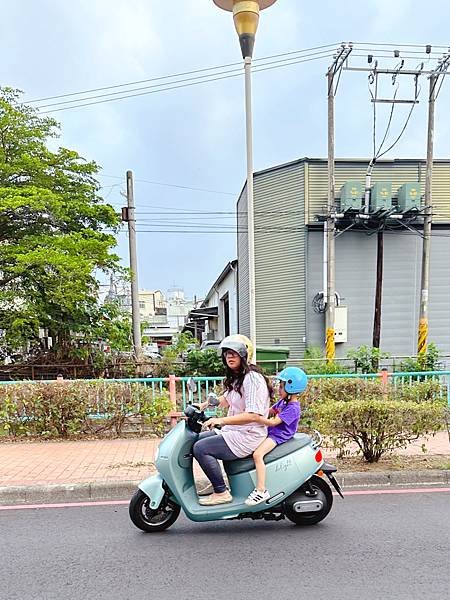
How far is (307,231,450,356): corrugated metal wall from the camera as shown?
58.9 ft

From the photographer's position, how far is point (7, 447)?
7152mm

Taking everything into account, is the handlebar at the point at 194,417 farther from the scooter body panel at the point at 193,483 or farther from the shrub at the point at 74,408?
the shrub at the point at 74,408

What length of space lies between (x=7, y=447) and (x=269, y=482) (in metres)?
4.77

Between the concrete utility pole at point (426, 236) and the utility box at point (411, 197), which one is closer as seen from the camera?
the concrete utility pole at point (426, 236)

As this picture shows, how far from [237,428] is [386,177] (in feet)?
53.5

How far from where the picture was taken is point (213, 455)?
389 cm

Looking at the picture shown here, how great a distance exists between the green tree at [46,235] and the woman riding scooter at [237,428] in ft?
25.4

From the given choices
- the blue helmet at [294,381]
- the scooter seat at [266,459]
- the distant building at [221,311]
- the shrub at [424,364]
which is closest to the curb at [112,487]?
the scooter seat at [266,459]

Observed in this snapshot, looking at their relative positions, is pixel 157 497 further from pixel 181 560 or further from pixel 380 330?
pixel 380 330

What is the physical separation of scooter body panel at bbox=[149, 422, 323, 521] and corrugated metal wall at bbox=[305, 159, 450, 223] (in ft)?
47.9

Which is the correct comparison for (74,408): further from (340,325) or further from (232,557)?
(340,325)

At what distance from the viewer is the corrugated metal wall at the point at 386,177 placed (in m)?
17.9

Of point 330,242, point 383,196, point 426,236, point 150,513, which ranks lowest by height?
point 150,513

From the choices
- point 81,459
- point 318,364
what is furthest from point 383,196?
point 81,459
